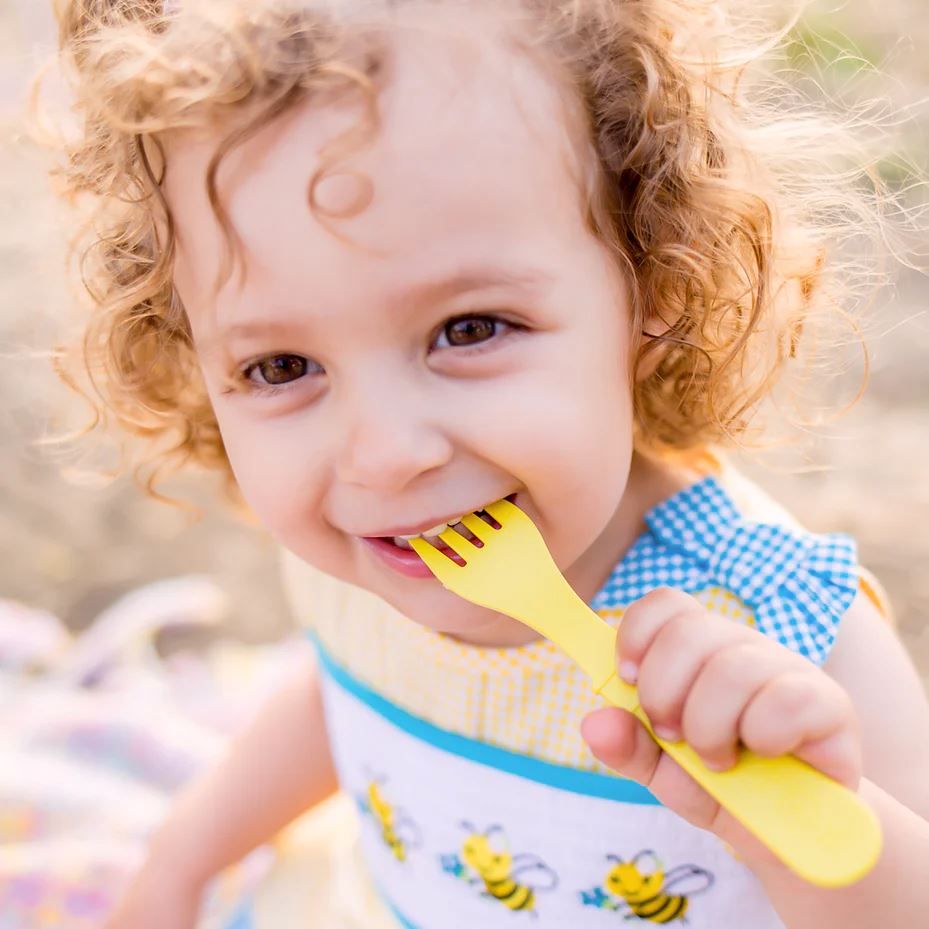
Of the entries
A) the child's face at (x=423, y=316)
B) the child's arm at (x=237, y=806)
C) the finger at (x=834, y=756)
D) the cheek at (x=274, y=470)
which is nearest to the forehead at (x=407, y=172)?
the child's face at (x=423, y=316)

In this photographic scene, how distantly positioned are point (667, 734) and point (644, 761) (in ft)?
0.17

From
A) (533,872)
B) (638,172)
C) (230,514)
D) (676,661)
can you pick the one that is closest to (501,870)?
(533,872)

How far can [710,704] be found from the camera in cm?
65

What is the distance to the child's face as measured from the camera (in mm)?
748

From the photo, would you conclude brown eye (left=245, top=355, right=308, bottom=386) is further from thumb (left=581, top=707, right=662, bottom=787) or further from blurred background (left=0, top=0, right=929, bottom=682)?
blurred background (left=0, top=0, right=929, bottom=682)

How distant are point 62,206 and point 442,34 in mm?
524

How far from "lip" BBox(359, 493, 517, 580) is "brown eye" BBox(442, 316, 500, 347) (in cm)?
15

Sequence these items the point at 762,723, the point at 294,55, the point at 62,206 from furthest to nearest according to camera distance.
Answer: the point at 62,206
the point at 294,55
the point at 762,723

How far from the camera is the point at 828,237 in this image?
1.02 metres

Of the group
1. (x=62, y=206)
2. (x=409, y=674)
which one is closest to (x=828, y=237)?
(x=409, y=674)

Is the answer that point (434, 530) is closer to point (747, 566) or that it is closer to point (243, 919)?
point (747, 566)

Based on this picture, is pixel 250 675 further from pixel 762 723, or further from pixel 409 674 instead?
pixel 762 723

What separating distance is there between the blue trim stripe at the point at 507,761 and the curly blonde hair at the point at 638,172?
288 mm

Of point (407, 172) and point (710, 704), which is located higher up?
point (407, 172)
